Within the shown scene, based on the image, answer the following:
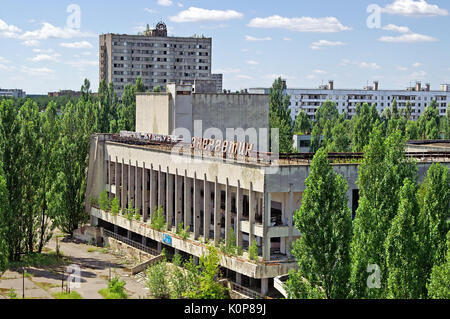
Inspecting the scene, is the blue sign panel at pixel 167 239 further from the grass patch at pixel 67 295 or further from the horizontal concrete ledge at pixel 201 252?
the grass patch at pixel 67 295

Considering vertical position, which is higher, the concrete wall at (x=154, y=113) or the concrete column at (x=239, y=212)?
the concrete wall at (x=154, y=113)

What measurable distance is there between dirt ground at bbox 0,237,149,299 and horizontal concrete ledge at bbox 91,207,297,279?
376 centimetres

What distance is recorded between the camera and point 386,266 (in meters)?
39.1

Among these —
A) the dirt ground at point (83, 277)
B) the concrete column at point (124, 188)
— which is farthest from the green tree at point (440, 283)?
the concrete column at point (124, 188)

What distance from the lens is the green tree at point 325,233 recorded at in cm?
3872

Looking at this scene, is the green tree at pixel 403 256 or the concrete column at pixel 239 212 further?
the concrete column at pixel 239 212

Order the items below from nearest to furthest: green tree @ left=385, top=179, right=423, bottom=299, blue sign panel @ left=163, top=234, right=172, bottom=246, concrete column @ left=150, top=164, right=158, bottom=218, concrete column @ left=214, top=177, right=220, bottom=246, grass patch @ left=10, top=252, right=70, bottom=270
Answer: green tree @ left=385, top=179, right=423, bottom=299 → concrete column @ left=214, top=177, right=220, bottom=246 → blue sign panel @ left=163, top=234, right=172, bottom=246 → grass patch @ left=10, top=252, right=70, bottom=270 → concrete column @ left=150, top=164, right=158, bottom=218

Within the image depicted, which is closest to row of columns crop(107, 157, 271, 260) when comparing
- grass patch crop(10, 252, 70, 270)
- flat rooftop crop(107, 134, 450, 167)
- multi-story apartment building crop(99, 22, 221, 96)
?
flat rooftop crop(107, 134, 450, 167)

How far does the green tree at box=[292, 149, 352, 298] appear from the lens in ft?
127

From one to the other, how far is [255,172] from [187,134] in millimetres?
27103

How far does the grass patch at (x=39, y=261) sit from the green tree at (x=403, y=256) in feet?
131

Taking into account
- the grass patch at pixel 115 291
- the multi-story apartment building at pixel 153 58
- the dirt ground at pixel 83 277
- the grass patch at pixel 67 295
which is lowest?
the dirt ground at pixel 83 277

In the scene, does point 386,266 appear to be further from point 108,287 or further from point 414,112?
point 414,112

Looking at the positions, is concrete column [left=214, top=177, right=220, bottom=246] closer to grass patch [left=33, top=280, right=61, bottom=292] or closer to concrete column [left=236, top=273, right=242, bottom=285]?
concrete column [left=236, top=273, right=242, bottom=285]
